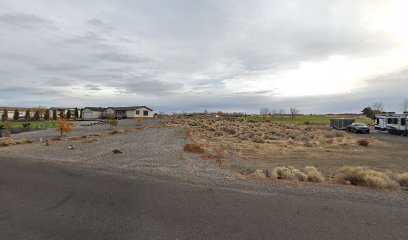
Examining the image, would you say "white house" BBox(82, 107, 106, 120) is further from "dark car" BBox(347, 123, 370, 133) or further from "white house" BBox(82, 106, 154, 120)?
"dark car" BBox(347, 123, 370, 133)

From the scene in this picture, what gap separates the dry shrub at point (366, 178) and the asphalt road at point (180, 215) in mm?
2953

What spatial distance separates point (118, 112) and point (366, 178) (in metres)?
111

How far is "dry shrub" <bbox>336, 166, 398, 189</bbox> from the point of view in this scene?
9039 mm

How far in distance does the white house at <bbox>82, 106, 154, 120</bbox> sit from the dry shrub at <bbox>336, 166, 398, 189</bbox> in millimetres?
101222

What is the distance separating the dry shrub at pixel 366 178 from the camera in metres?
9.04

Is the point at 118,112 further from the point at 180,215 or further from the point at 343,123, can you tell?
the point at 180,215

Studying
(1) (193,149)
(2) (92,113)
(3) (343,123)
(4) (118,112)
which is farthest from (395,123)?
(2) (92,113)

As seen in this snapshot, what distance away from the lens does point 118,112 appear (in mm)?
113250

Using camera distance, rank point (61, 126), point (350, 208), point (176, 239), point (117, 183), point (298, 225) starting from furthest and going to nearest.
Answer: point (61, 126) → point (117, 183) → point (350, 208) → point (298, 225) → point (176, 239)

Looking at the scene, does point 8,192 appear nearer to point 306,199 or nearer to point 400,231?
point 306,199

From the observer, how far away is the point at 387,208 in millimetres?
6324

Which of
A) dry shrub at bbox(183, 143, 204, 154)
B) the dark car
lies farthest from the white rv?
dry shrub at bbox(183, 143, 204, 154)

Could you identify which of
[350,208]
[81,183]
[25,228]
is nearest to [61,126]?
[81,183]

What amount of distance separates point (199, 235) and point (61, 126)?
3365 cm
